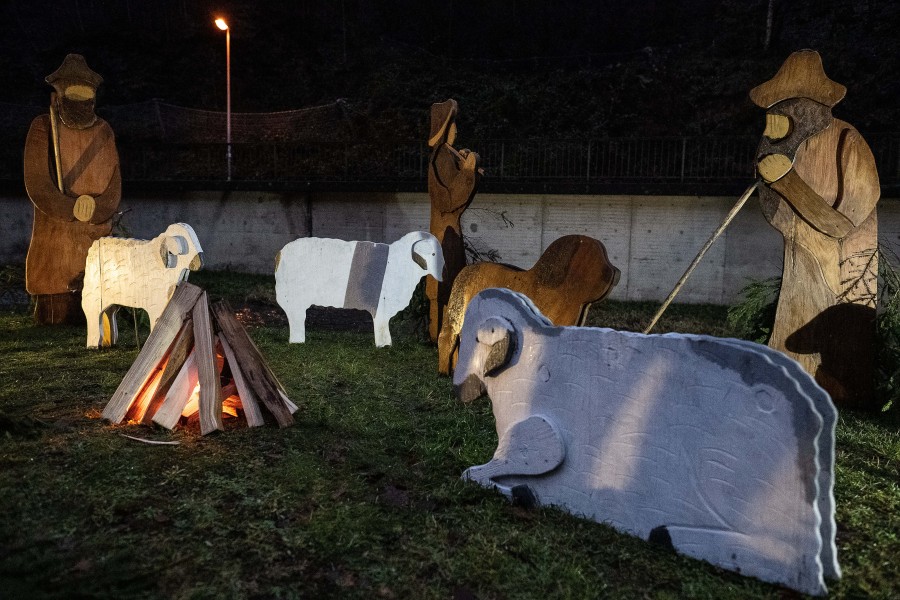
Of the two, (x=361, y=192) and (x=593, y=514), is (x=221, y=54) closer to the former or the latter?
(x=361, y=192)

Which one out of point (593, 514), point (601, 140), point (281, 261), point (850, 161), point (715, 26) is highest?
point (715, 26)

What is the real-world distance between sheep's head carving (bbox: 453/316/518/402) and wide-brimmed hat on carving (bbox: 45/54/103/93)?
6.55 m

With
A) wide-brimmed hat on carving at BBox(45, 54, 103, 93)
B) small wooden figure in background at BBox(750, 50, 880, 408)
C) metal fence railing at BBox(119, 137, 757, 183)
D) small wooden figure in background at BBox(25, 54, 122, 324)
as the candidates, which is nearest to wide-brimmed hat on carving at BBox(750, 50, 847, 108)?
small wooden figure in background at BBox(750, 50, 880, 408)

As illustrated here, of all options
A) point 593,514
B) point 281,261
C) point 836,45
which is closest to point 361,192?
point 281,261

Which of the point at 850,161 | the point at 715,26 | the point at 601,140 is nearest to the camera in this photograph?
the point at 850,161

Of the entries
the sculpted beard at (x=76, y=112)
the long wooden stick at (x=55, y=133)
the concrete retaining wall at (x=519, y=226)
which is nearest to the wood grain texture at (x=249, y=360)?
the long wooden stick at (x=55, y=133)

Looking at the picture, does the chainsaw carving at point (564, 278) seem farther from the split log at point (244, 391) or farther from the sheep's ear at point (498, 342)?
the split log at point (244, 391)

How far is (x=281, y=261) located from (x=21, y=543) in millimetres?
5220

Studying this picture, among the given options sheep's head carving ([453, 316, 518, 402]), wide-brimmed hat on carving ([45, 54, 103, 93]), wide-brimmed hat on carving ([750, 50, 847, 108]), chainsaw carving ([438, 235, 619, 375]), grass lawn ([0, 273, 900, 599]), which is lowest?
grass lawn ([0, 273, 900, 599])

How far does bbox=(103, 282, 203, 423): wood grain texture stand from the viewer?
4648mm

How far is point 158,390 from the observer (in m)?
4.61

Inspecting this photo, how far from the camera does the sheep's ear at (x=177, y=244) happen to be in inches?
263

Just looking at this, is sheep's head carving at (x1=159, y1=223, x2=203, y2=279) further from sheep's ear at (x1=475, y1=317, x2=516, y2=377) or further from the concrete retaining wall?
the concrete retaining wall

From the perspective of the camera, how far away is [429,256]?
7.49m
